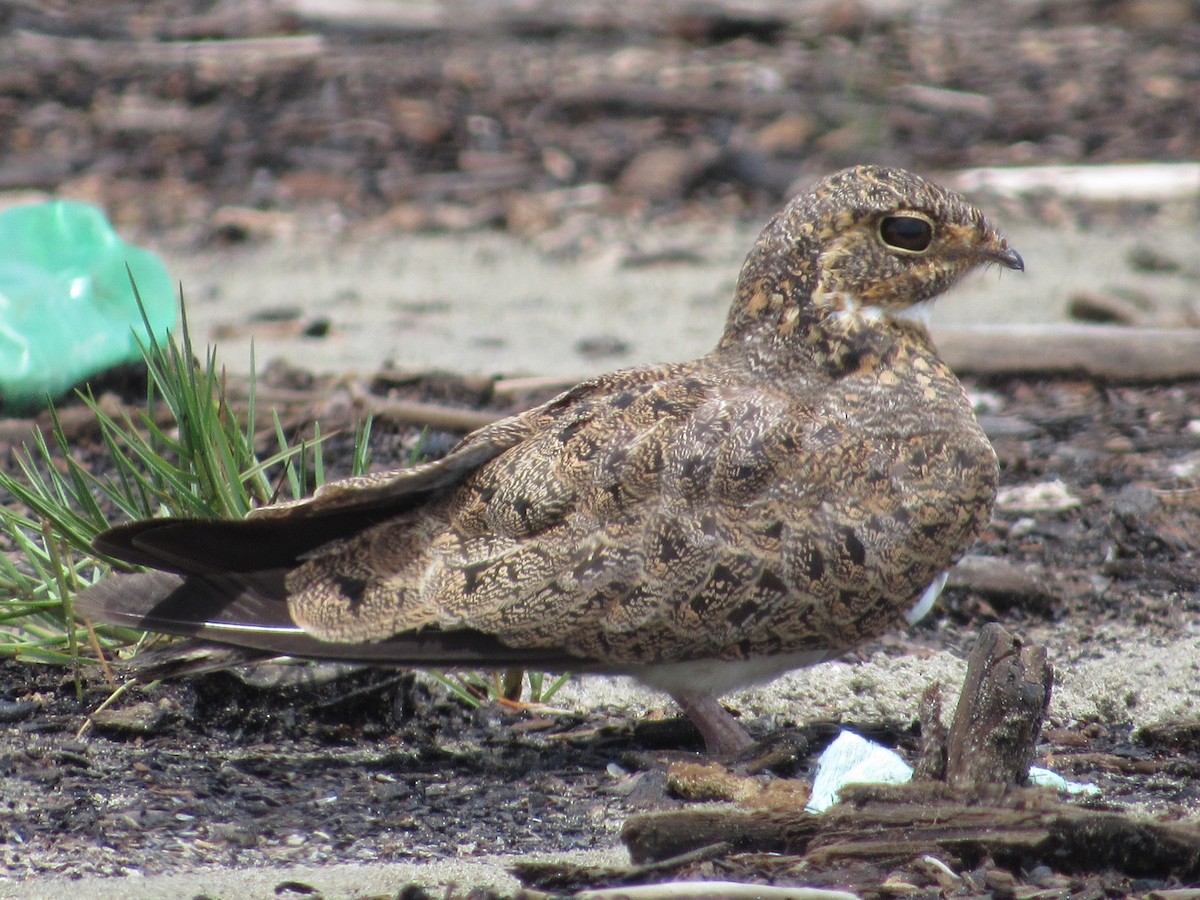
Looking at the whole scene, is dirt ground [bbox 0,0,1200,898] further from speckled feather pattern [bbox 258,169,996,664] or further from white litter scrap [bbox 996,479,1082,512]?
speckled feather pattern [bbox 258,169,996,664]

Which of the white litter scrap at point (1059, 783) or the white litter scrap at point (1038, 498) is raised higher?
the white litter scrap at point (1059, 783)

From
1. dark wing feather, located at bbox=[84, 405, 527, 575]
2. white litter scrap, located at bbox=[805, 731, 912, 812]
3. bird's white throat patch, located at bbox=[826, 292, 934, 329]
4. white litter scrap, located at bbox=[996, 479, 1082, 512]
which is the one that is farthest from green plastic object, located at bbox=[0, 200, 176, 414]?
white litter scrap, located at bbox=[805, 731, 912, 812]

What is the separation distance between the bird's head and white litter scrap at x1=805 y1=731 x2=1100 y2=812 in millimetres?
1014

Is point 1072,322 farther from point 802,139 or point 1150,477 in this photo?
point 802,139

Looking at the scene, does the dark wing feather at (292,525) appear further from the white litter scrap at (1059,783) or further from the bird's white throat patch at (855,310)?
the white litter scrap at (1059,783)

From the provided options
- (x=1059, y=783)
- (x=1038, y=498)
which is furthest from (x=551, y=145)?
(x=1059, y=783)

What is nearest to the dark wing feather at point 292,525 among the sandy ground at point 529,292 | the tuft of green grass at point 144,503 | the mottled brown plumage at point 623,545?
the mottled brown plumage at point 623,545

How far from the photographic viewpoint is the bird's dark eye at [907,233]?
3857 mm

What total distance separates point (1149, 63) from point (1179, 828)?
8.42m

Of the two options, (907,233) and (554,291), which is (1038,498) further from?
(554,291)

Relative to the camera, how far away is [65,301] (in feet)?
19.3

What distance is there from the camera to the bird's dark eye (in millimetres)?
3857

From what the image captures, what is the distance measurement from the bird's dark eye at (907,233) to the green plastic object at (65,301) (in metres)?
2.70

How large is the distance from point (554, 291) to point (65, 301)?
7.88ft
